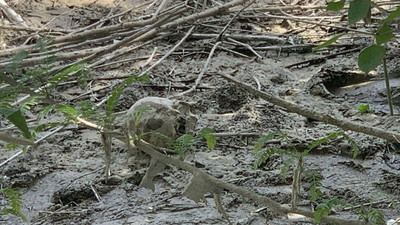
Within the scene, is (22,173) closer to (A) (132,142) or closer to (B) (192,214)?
(B) (192,214)

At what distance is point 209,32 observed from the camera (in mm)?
4812

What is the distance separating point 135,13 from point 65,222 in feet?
10.9

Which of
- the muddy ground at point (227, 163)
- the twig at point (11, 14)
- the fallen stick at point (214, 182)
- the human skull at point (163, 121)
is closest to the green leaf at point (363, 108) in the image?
the muddy ground at point (227, 163)

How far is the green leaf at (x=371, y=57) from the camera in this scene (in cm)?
143

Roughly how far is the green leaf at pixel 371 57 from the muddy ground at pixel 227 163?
76 cm

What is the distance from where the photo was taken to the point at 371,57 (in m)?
1.44

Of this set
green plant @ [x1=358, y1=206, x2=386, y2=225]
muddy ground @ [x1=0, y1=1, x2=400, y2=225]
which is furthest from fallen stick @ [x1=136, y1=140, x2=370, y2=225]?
muddy ground @ [x1=0, y1=1, x2=400, y2=225]

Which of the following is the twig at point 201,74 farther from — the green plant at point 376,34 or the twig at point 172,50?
the green plant at point 376,34

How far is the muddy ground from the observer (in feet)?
7.33

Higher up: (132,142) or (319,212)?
(132,142)

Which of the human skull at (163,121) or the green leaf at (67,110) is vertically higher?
the green leaf at (67,110)

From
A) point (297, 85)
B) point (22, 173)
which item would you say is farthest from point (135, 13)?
point (22, 173)

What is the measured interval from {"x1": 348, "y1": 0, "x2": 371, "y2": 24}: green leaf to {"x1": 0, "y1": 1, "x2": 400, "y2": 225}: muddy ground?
0.89m

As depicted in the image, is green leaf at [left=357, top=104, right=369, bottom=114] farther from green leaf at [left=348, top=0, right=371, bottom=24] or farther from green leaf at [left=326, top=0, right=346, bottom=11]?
green leaf at [left=348, top=0, right=371, bottom=24]
